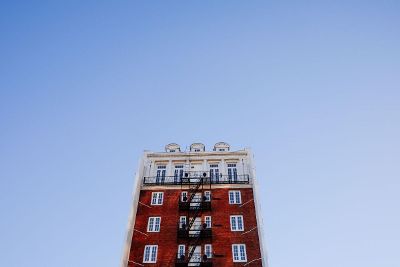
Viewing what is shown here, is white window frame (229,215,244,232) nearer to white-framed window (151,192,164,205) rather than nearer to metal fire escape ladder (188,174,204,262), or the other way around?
metal fire escape ladder (188,174,204,262)

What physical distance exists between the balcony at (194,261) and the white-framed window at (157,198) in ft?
27.4

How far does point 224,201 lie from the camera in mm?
49656

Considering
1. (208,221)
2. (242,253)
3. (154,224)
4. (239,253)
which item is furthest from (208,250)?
(154,224)

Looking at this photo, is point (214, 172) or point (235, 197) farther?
point (214, 172)

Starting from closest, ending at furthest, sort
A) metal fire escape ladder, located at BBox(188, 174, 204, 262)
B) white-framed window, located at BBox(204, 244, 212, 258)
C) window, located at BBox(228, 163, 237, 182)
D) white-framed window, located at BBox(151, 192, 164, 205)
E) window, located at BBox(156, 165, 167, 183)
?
white-framed window, located at BBox(204, 244, 212, 258)
metal fire escape ladder, located at BBox(188, 174, 204, 262)
white-framed window, located at BBox(151, 192, 164, 205)
window, located at BBox(228, 163, 237, 182)
window, located at BBox(156, 165, 167, 183)

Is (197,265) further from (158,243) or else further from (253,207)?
(253,207)

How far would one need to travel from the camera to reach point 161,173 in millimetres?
54094

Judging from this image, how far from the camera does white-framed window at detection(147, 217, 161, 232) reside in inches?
1853

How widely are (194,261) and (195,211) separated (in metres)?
7.10

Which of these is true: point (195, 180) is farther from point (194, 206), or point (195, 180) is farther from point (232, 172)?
point (232, 172)

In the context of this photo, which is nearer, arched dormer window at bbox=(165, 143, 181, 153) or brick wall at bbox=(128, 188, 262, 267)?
brick wall at bbox=(128, 188, 262, 267)

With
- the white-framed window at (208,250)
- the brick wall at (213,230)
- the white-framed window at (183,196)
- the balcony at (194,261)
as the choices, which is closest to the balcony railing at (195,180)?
the brick wall at (213,230)

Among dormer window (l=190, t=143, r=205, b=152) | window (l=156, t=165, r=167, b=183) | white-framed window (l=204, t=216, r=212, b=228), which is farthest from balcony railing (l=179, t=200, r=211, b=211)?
dormer window (l=190, t=143, r=205, b=152)

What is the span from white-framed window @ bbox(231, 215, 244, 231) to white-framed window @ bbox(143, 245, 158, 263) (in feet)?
32.5
